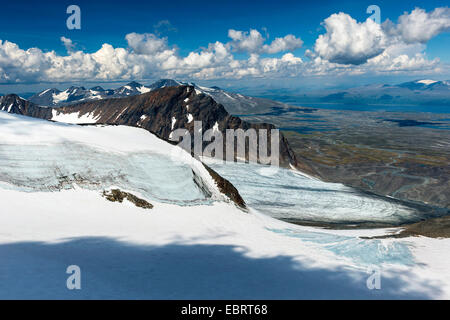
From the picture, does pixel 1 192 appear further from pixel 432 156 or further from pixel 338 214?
pixel 432 156

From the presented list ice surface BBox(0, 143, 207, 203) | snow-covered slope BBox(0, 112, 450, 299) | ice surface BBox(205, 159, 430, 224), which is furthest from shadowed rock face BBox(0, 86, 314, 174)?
snow-covered slope BBox(0, 112, 450, 299)

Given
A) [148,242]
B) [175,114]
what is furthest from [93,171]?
[175,114]

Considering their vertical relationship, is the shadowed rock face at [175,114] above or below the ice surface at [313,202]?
above

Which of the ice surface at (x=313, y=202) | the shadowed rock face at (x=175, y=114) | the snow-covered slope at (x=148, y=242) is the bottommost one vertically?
the ice surface at (x=313, y=202)

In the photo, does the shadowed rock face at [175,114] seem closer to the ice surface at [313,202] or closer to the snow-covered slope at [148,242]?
the ice surface at [313,202]

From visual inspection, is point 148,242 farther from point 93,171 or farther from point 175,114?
point 175,114

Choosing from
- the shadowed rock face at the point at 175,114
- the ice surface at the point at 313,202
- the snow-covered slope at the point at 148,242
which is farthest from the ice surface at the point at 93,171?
the shadowed rock face at the point at 175,114

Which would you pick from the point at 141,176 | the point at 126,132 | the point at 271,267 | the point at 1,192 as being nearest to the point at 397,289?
the point at 271,267

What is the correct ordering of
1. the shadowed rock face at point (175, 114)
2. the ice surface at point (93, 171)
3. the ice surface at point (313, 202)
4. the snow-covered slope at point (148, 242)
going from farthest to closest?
the shadowed rock face at point (175, 114) < the ice surface at point (313, 202) < the ice surface at point (93, 171) < the snow-covered slope at point (148, 242)
